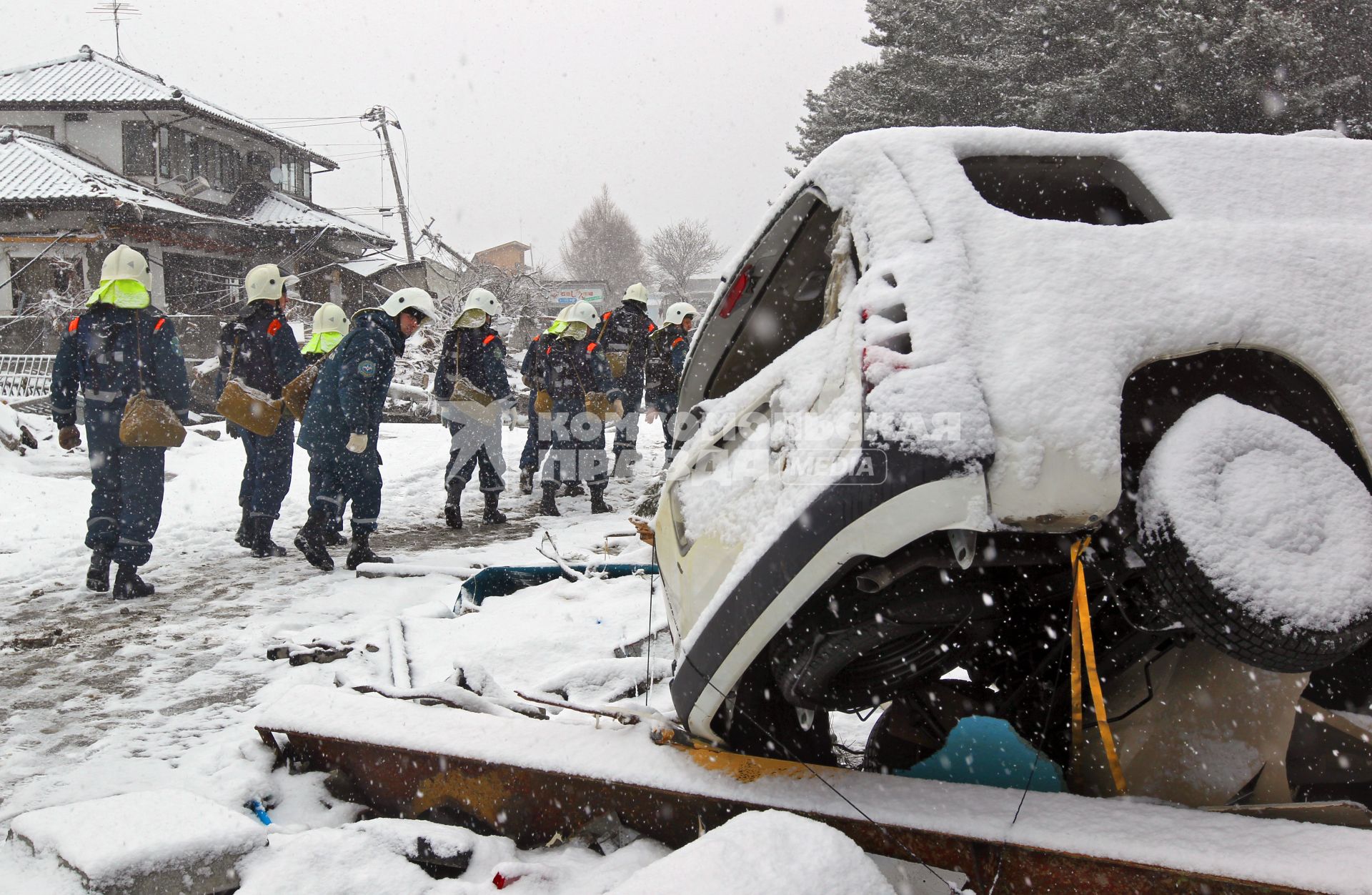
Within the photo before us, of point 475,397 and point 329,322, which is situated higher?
point 329,322

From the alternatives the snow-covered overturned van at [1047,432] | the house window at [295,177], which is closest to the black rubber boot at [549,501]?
the snow-covered overturned van at [1047,432]

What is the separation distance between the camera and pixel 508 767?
2.23 meters

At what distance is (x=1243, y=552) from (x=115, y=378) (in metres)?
5.85

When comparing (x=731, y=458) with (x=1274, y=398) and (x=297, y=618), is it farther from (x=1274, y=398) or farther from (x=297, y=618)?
(x=297, y=618)

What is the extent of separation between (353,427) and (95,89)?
27.1 metres

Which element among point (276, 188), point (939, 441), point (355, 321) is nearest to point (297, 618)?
point (355, 321)

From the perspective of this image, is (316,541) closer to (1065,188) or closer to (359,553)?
(359,553)

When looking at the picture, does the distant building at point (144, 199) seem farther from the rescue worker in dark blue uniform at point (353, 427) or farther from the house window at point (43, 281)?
the rescue worker in dark blue uniform at point (353, 427)

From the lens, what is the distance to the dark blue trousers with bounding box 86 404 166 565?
528 cm

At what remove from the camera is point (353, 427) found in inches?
238

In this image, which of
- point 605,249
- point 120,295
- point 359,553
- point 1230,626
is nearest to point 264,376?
point 120,295

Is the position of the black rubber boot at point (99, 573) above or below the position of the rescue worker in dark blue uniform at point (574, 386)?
below

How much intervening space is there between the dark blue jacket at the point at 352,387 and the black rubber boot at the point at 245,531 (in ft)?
2.53

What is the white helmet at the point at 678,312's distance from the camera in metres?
10.7
